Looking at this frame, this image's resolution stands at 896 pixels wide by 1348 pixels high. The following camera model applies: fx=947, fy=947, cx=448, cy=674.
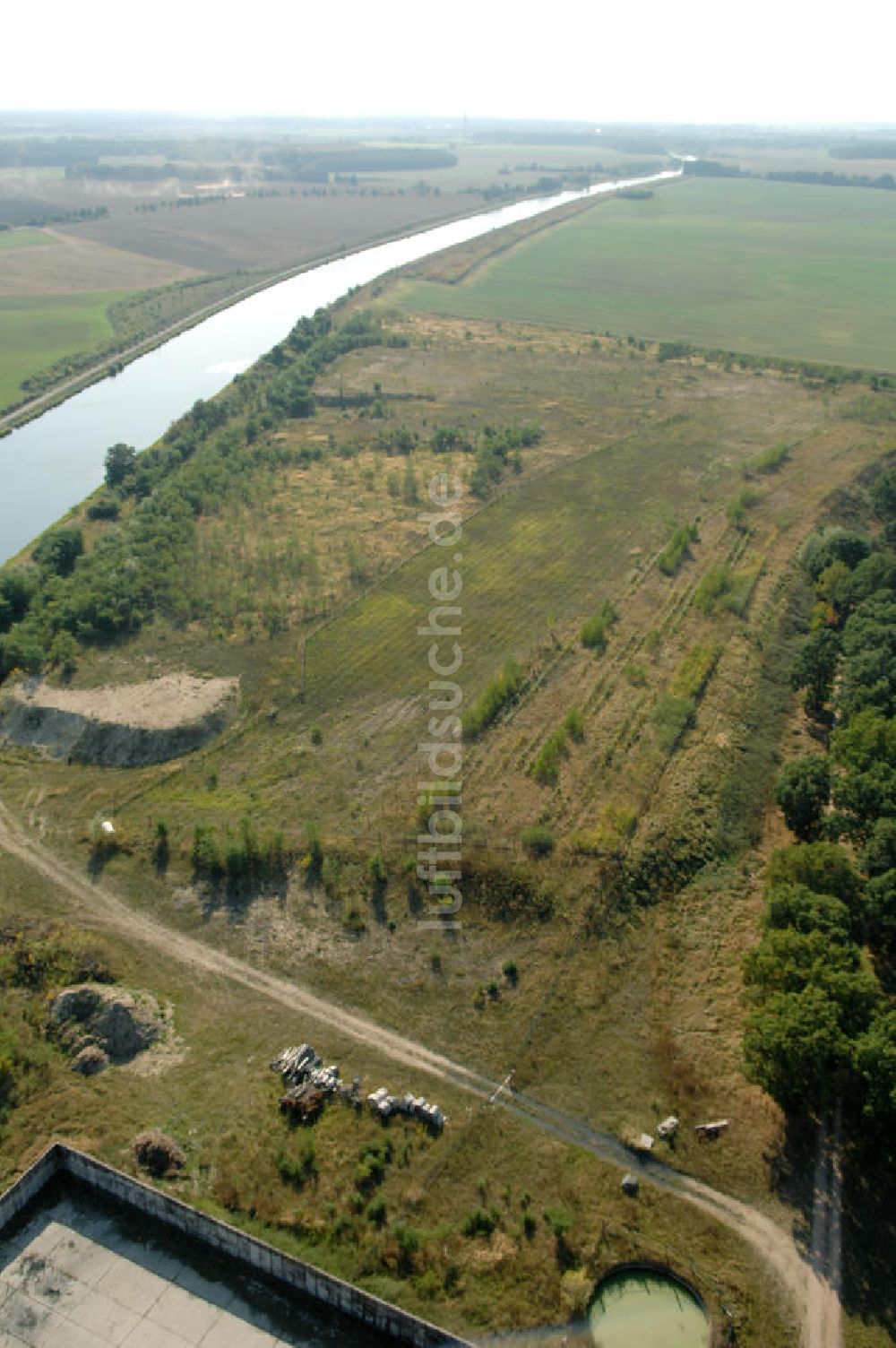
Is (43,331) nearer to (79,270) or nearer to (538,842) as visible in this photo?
(79,270)

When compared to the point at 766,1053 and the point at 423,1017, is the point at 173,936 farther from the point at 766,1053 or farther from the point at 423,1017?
the point at 766,1053

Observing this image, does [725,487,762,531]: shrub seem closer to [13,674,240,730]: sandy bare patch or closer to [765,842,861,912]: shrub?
[765,842,861,912]: shrub

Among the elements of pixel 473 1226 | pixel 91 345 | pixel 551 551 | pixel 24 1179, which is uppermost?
pixel 91 345

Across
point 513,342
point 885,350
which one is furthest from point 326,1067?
point 885,350

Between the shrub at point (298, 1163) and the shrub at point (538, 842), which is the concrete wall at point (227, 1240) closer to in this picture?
the shrub at point (298, 1163)

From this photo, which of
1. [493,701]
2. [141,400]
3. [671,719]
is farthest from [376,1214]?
[141,400]

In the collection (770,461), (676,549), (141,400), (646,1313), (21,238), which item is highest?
(21,238)
